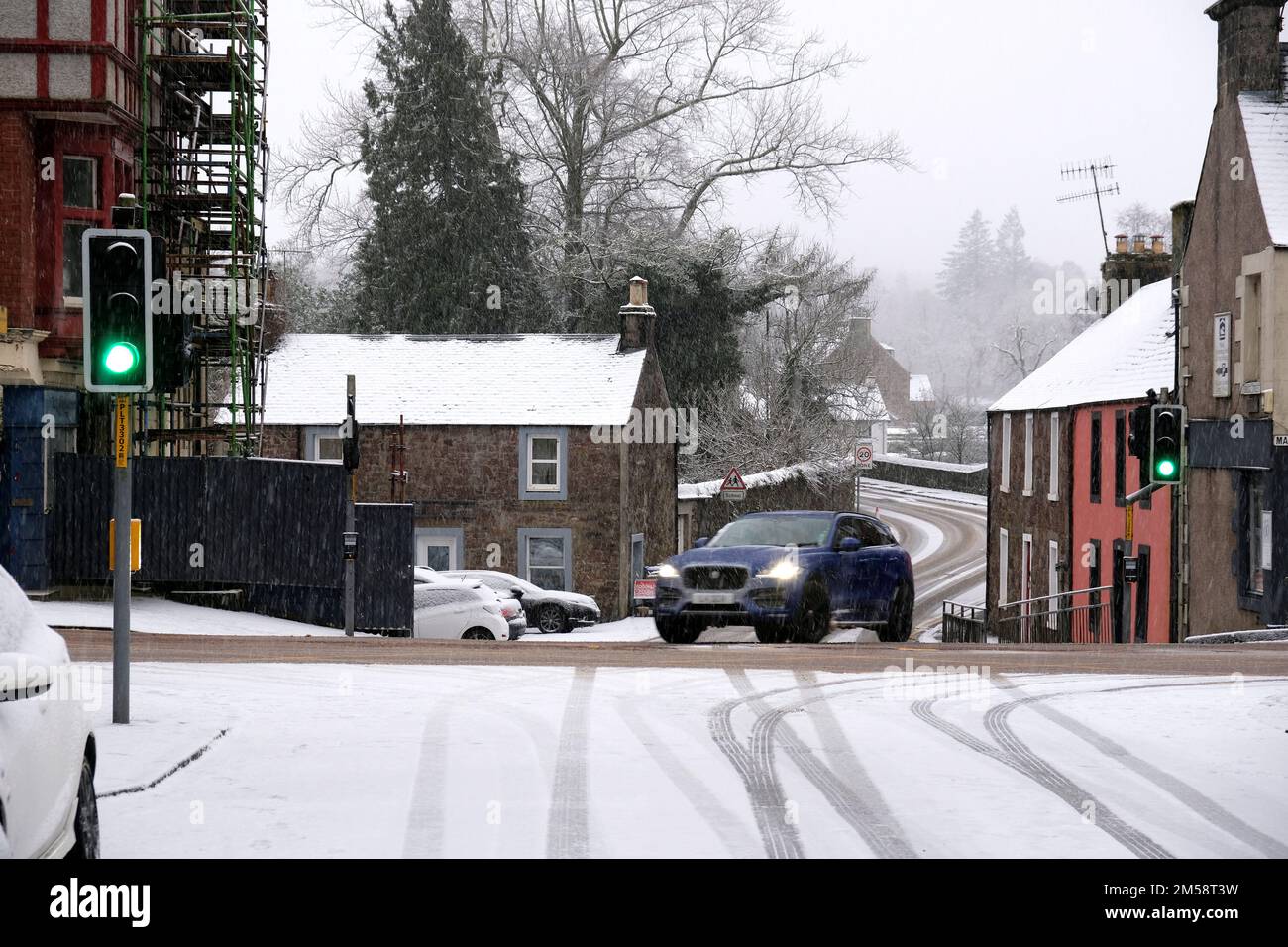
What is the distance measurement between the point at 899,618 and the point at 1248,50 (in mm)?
13895

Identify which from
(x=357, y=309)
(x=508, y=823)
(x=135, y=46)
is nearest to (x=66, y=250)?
(x=135, y=46)

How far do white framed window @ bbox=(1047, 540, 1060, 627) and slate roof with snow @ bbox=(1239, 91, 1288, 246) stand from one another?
13.9m

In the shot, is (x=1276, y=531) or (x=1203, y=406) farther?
(x=1203, y=406)

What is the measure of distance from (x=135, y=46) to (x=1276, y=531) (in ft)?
67.7

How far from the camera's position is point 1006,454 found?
148 feet

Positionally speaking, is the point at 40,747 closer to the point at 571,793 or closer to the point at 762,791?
the point at 571,793

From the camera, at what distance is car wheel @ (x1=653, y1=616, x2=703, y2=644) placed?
18297mm

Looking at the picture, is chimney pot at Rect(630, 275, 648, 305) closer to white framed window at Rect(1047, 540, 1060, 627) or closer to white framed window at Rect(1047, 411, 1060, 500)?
white framed window at Rect(1047, 411, 1060, 500)

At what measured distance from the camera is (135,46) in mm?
25766

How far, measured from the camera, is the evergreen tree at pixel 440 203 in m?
54.0

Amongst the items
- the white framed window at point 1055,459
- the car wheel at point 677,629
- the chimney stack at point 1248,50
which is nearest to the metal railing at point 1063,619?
the white framed window at point 1055,459

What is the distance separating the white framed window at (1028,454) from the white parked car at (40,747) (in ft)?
121

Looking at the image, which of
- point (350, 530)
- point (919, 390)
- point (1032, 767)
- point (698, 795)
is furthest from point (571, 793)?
point (919, 390)
